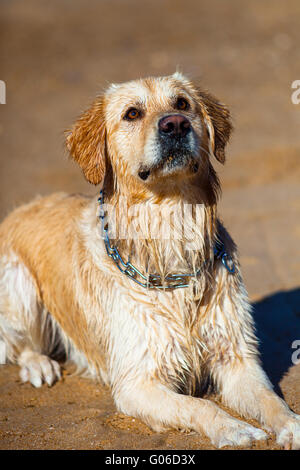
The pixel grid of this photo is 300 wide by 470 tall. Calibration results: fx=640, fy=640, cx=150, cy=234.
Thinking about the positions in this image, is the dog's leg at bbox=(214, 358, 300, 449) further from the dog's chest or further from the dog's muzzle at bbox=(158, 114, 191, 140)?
the dog's muzzle at bbox=(158, 114, 191, 140)

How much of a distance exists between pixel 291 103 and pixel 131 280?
8.93m

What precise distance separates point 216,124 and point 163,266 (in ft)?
3.45

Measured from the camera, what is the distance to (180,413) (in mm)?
3770

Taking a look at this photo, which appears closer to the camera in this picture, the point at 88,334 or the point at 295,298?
the point at 88,334

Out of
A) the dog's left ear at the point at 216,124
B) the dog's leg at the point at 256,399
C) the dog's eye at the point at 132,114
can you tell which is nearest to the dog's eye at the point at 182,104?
the dog's left ear at the point at 216,124

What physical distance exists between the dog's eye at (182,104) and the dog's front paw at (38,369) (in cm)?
229

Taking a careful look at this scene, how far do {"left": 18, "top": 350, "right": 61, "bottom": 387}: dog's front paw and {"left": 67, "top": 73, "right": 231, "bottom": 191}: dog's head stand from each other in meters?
1.67

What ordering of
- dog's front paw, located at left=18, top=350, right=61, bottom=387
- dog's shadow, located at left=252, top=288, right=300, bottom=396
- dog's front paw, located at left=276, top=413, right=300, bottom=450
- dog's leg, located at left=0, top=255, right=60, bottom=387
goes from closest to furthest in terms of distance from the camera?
dog's front paw, located at left=276, top=413, right=300, bottom=450 → dog's shadow, located at left=252, top=288, right=300, bottom=396 → dog's front paw, located at left=18, top=350, right=61, bottom=387 → dog's leg, located at left=0, top=255, right=60, bottom=387

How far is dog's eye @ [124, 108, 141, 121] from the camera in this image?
4.22 metres

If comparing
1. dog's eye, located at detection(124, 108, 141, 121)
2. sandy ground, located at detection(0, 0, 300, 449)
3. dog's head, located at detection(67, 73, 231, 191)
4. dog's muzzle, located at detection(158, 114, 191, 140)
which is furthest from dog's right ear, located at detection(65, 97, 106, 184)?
sandy ground, located at detection(0, 0, 300, 449)

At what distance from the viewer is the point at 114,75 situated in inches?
568
